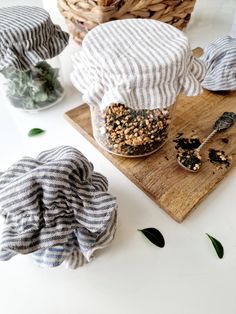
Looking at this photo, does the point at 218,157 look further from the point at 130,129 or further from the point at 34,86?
the point at 34,86

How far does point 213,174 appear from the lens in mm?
397

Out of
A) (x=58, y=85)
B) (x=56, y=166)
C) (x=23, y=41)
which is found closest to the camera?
(x=56, y=166)

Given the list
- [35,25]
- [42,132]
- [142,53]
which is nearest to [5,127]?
[42,132]

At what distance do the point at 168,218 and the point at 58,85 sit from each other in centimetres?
Answer: 29

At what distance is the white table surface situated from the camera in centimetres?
30

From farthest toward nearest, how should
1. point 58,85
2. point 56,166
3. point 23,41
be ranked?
point 58,85 → point 23,41 → point 56,166

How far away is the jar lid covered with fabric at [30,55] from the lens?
386mm

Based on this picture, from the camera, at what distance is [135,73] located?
0.99ft

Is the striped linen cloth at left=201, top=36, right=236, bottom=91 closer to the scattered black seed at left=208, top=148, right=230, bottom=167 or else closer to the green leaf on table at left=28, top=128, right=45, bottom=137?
the scattered black seed at left=208, top=148, right=230, bottom=167

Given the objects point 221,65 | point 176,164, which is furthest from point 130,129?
point 221,65

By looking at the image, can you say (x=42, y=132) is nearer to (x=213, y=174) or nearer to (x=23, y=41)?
(x=23, y=41)

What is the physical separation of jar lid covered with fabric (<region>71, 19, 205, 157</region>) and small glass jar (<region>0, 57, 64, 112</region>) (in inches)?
4.9

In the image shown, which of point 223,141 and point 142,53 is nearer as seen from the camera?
point 142,53

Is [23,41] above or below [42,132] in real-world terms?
above
